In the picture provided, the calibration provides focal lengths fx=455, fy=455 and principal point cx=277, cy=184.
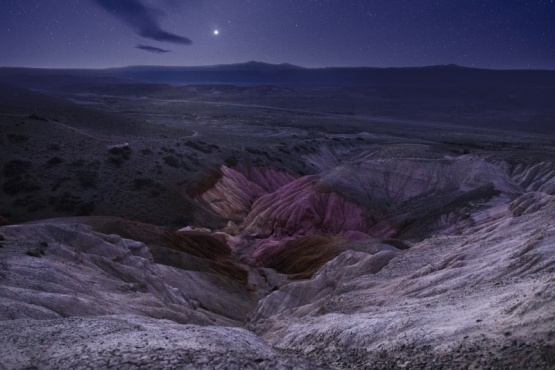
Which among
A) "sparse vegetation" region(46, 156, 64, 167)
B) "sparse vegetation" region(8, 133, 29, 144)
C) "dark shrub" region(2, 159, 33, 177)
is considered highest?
"sparse vegetation" region(8, 133, 29, 144)

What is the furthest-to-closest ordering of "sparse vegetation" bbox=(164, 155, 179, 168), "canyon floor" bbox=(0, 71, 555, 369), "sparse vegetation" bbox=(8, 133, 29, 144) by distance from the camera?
"sparse vegetation" bbox=(164, 155, 179, 168)
"sparse vegetation" bbox=(8, 133, 29, 144)
"canyon floor" bbox=(0, 71, 555, 369)

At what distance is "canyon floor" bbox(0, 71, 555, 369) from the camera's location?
256 inches

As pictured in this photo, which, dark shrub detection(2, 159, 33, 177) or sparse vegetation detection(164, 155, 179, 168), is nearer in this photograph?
dark shrub detection(2, 159, 33, 177)

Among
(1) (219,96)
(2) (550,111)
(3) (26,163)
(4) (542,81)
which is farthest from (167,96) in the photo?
(4) (542,81)

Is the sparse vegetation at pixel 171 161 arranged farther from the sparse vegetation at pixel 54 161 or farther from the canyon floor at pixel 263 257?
the sparse vegetation at pixel 54 161

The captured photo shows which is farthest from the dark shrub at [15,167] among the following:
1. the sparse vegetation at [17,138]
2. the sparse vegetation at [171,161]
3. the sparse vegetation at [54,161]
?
the sparse vegetation at [171,161]

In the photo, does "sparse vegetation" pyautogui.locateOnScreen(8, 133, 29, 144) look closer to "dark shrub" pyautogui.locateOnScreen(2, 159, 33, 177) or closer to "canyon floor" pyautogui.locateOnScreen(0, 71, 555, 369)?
"canyon floor" pyautogui.locateOnScreen(0, 71, 555, 369)

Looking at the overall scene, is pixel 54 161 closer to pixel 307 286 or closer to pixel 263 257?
pixel 263 257

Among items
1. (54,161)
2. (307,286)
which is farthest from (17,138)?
(307,286)

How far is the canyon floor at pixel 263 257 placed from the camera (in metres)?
6.50

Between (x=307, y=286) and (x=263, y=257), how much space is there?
925 centimetres

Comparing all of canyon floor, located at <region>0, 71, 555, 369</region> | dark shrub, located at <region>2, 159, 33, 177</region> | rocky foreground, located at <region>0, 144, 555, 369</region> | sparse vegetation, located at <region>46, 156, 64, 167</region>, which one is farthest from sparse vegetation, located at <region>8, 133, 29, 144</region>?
rocky foreground, located at <region>0, 144, 555, 369</region>

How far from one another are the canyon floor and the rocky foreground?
6 cm

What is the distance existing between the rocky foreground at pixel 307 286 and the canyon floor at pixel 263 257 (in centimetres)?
6
